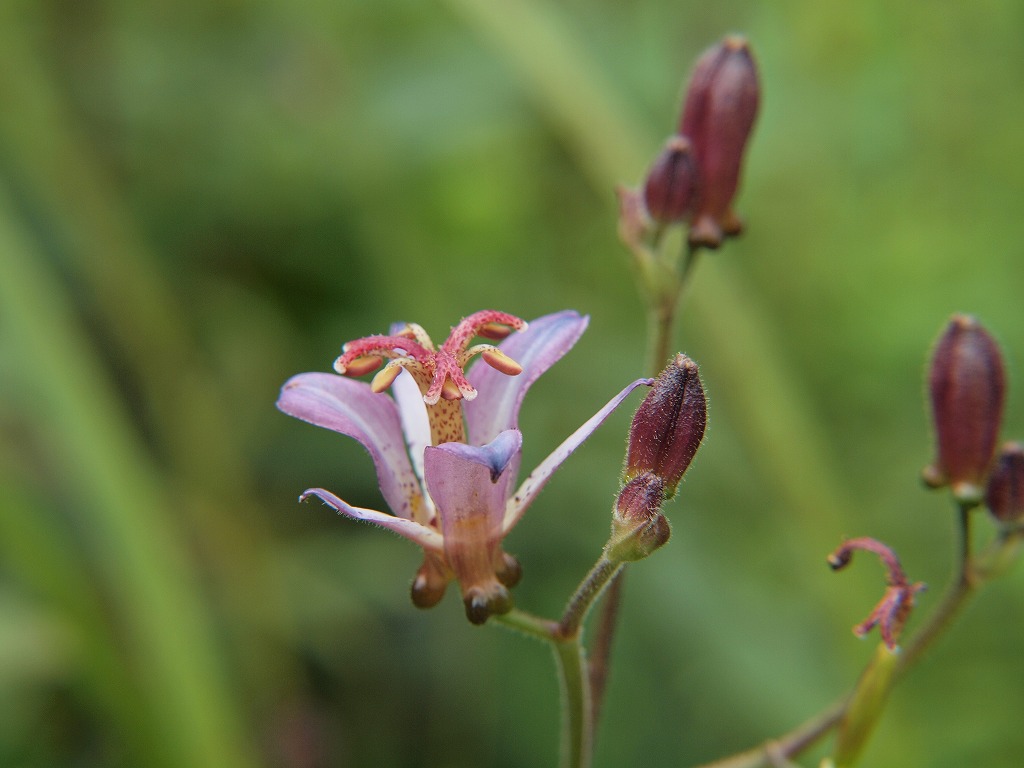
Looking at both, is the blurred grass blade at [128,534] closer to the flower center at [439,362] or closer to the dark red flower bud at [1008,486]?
the flower center at [439,362]

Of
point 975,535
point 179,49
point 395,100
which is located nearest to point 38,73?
point 179,49

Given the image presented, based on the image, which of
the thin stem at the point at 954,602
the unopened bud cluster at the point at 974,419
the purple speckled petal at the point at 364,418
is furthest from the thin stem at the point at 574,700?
the unopened bud cluster at the point at 974,419

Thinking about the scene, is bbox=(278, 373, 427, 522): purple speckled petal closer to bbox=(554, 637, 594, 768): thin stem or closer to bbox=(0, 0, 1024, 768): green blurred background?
bbox=(554, 637, 594, 768): thin stem

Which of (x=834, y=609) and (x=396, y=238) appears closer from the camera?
(x=834, y=609)

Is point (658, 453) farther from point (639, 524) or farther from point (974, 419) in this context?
point (974, 419)

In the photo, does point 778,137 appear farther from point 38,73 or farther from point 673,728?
point 38,73

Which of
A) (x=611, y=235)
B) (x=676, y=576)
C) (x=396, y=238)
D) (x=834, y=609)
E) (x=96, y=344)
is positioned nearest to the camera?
(x=834, y=609)

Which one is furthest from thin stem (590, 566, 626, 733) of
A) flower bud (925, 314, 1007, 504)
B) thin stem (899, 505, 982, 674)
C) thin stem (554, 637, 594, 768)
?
flower bud (925, 314, 1007, 504)
